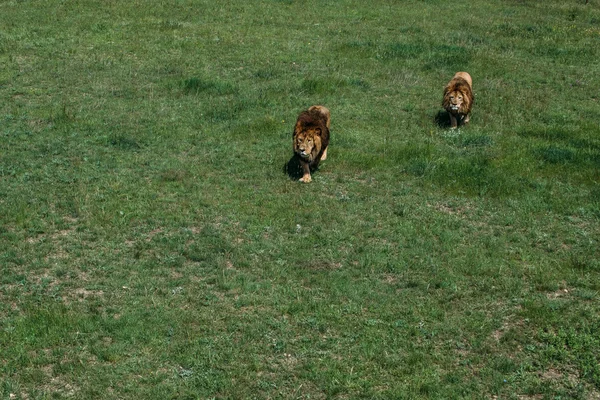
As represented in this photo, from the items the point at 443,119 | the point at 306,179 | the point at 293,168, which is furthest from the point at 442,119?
the point at 306,179

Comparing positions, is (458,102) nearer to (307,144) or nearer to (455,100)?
(455,100)

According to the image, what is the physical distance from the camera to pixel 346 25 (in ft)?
83.9

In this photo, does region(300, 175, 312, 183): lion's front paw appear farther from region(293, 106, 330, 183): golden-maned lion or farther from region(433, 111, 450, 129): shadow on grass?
region(433, 111, 450, 129): shadow on grass

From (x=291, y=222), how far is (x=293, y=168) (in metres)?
2.46

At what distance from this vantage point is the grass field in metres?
8.79

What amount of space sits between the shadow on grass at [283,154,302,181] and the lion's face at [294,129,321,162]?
0.61 meters

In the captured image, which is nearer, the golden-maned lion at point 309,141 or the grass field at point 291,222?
the grass field at point 291,222

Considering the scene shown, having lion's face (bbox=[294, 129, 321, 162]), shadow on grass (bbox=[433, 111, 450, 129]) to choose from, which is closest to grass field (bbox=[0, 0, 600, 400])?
shadow on grass (bbox=[433, 111, 450, 129])

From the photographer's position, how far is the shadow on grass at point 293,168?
14.2 meters

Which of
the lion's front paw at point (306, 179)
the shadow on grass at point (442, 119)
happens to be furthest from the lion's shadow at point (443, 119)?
the lion's front paw at point (306, 179)

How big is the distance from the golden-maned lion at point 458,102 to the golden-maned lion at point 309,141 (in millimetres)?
3290

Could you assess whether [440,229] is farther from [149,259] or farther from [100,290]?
[100,290]

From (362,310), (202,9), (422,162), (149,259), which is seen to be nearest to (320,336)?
(362,310)

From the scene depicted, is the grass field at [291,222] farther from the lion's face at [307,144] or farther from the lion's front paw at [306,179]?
the lion's face at [307,144]
